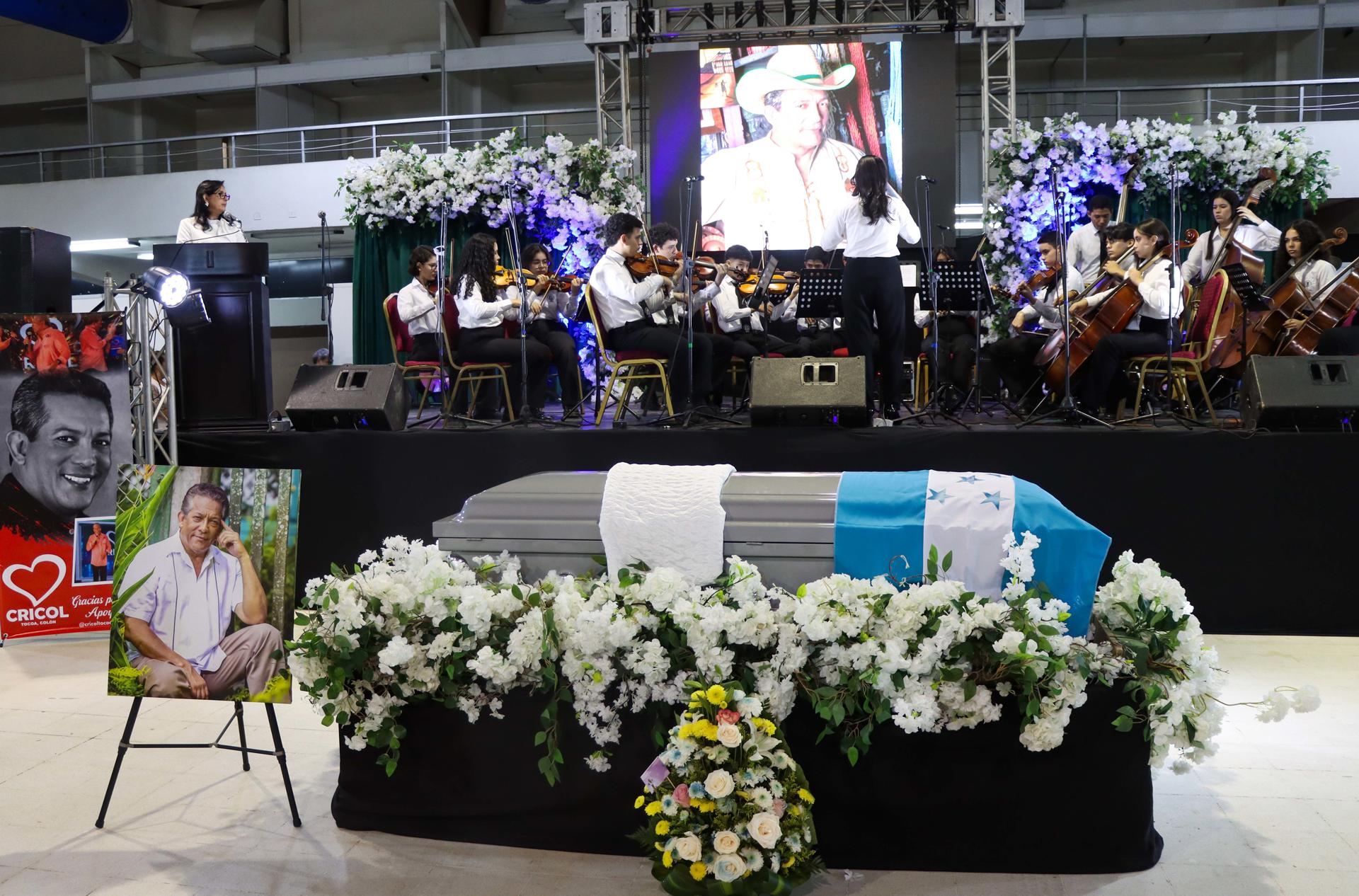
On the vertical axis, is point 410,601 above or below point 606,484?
below

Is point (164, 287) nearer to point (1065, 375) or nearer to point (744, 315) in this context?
point (744, 315)

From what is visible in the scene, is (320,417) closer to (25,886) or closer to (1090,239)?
(25,886)

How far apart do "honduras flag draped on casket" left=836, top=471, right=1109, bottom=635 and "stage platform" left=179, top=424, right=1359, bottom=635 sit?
2169mm

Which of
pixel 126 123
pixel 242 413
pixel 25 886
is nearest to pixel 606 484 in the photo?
pixel 25 886

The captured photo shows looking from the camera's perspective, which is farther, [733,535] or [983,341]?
[983,341]

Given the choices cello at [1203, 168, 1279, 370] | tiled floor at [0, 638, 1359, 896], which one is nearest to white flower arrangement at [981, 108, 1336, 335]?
cello at [1203, 168, 1279, 370]

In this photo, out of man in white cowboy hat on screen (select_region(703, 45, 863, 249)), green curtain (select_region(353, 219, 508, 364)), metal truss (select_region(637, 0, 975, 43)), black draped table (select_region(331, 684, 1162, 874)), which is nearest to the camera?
black draped table (select_region(331, 684, 1162, 874))

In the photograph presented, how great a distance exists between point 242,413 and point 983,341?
4576 millimetres

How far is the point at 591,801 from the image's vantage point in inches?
99.5

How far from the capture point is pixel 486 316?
6172mm

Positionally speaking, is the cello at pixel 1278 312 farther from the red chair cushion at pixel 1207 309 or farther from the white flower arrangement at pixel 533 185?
the white flower arrangement at pixel 533 185

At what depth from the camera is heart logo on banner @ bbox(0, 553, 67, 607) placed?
477 cm

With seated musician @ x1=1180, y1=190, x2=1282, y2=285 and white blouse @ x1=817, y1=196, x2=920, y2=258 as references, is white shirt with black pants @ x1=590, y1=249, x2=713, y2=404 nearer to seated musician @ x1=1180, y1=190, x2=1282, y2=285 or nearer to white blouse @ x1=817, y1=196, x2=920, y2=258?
white blouse @ x1=817, y1=196, x2=920, y2=258

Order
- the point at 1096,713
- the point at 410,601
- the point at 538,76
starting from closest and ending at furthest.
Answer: the point at 1096,713 < the point at 410,601 < the point at 538,76
